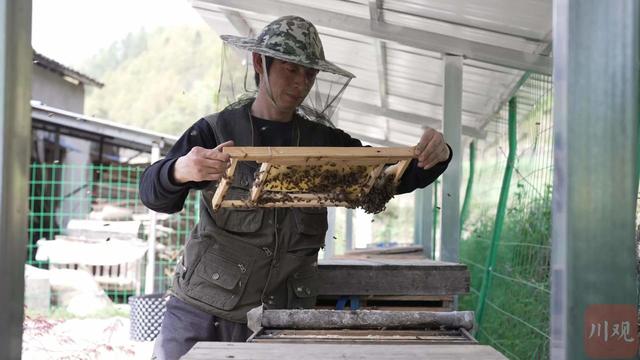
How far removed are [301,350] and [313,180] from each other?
1057 mm

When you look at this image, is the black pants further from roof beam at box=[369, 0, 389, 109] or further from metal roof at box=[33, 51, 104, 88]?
metal roof at box=[33, 51, 104, 88]

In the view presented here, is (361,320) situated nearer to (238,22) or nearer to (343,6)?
(343,6)

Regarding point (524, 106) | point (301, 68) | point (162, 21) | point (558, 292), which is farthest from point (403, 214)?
point (162, 21)

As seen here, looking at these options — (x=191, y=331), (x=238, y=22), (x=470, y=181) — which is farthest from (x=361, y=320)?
(x=470, y=181)

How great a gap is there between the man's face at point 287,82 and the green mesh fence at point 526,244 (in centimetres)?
182

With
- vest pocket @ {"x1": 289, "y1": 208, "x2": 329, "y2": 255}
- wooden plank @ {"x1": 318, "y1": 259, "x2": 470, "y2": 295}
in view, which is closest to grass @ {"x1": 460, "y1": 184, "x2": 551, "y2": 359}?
wooden plank @ {"x1": 318, "y1": 259, "x2": 470, "y2": 295}

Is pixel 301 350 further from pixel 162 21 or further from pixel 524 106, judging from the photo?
pixel 162 21

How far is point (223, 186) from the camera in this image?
114 inches

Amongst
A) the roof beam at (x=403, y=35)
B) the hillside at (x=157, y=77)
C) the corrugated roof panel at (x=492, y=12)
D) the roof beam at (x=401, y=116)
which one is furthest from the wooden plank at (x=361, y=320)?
the hillside at (x=157, y=77)

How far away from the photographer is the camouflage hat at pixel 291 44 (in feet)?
10.7

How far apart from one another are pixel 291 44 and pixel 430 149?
2.62 ft

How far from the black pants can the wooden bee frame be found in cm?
49

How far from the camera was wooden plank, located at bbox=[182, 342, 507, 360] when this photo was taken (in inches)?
81.5

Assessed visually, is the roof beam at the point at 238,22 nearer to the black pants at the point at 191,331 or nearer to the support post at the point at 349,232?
the black pants at the point at 191,331
